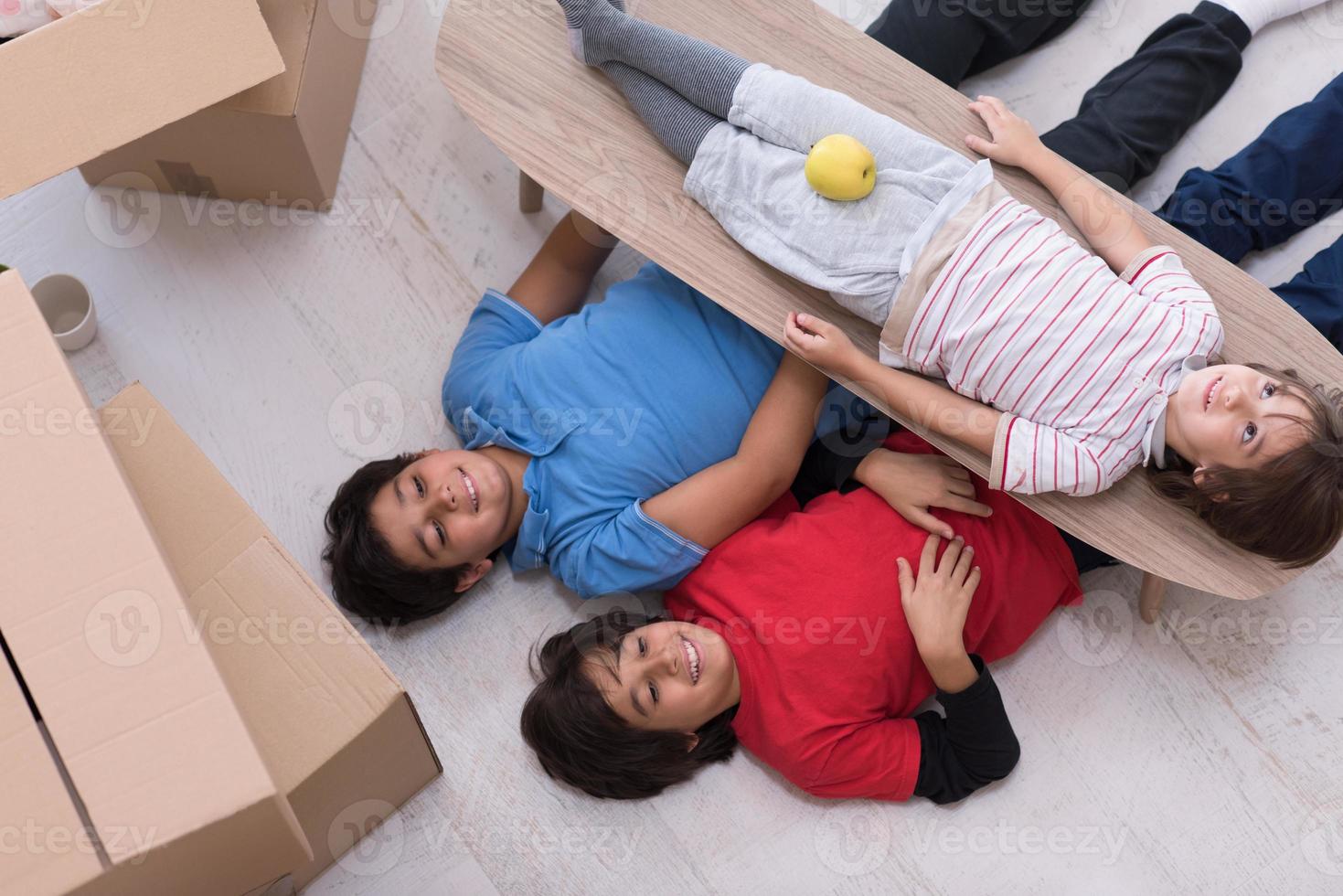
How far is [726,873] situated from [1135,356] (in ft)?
2.51

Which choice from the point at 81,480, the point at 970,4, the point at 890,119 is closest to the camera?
the point at 81,480

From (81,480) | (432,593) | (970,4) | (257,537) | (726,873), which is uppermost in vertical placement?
(970,4)

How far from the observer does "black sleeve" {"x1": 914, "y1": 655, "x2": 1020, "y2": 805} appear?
46.9 inches

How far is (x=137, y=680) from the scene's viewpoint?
840mm

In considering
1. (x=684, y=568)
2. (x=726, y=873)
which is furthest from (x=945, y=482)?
(x=726, y=873)

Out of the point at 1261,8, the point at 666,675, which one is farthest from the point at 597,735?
the point at 1261,8

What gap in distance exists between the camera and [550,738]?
47.1 inches

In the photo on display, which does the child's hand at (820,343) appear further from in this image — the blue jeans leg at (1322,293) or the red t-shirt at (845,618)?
the blue jeans leg at (1322,293)

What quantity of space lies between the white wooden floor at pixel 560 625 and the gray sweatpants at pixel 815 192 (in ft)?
1.04

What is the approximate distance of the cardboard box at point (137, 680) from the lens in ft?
2.66

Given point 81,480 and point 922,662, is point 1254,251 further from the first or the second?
point 81,480

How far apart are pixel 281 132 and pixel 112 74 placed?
0.25 meters

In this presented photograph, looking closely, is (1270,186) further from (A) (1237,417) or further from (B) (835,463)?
(B) (835,463)

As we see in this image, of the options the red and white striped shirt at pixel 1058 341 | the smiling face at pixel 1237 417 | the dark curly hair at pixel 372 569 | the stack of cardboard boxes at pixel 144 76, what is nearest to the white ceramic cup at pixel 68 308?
the stack of cardboard boxes at pixel 144 76
